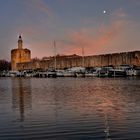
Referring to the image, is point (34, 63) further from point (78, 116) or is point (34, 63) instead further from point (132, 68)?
point (78, 116)

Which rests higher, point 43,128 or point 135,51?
point 135,51

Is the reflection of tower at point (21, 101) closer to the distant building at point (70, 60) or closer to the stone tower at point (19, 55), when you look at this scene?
the distant building at point (70, 60)

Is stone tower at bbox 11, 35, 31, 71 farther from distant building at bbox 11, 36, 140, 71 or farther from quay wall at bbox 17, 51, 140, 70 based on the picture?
quay wall at bbox 17, 51, 140, 70

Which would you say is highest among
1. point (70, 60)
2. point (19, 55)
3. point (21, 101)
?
point (19, 55)

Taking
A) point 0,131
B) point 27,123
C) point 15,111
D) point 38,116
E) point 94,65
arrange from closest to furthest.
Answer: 1. point 0,131
2. point 27,123
3. point 38,116
4. point 15,111
5. point 94,65

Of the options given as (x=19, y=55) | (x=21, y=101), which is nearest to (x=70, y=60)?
(x=19, y=55)

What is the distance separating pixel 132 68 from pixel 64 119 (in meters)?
71.6

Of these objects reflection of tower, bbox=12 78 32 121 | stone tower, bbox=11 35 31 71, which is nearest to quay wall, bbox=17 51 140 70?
stone tower, bbox=11 35 31 71

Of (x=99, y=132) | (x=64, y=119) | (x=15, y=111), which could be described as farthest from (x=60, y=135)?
(x=15, y=111)

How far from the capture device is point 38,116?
15461 millimetres

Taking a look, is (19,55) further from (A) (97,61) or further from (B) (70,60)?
(A) (97,61)

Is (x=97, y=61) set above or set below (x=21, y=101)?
above

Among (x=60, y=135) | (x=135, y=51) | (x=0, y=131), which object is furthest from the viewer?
(x=135, y=51)

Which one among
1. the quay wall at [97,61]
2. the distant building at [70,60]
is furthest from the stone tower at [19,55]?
the quay wall at [97,61]
